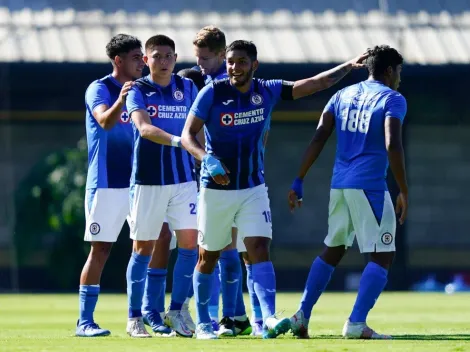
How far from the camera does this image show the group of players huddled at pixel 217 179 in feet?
32.7

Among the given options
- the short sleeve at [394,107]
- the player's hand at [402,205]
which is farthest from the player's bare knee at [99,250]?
the short sleeve at [394,107]

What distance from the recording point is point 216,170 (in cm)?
947

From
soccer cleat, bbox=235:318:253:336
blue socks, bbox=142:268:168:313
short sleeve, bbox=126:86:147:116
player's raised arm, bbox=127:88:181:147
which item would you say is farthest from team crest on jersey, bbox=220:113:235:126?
soccer cleat, bbox=235:318:253:336

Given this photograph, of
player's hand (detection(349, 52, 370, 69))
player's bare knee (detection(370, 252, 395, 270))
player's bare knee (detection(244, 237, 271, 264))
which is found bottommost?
player's bare knee (detection(370, 252, 395, 270))

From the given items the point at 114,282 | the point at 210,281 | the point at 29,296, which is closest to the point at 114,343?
the point at 210,281

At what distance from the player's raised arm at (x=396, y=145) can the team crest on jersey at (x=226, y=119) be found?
1139 millimetres

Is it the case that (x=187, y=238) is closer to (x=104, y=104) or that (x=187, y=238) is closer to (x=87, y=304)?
(x=87, y=304)

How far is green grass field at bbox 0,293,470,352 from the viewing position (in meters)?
9.20

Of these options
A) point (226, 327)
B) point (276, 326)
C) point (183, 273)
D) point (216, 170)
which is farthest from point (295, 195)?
point (226, 327)

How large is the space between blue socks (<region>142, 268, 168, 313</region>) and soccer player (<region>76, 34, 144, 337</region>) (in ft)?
1.25

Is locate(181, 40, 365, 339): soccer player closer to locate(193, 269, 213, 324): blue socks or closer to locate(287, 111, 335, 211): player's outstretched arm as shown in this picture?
locate(193, 269, 213, 324): blue socks

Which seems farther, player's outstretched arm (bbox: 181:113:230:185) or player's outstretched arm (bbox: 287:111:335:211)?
player's outstretched arm (bbox: 287:111:335:211)

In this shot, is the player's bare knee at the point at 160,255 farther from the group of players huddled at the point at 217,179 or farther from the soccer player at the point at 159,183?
the soccer player at the point at 159,183

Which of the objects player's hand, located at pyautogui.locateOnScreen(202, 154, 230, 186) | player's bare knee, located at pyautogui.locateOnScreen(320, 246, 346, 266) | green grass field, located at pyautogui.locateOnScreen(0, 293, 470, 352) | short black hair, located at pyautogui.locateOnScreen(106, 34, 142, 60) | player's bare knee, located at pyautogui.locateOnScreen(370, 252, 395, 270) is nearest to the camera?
green grass field, located at pyautogui.locateOnScreen(0, 293, 470, 352)
